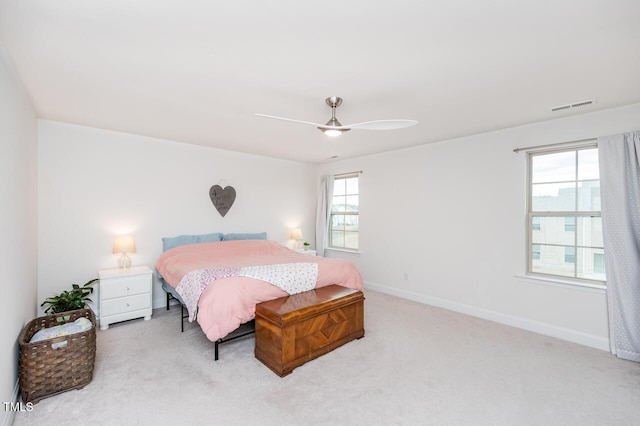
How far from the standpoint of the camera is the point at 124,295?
3.49 m

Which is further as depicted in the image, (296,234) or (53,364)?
(296,234)

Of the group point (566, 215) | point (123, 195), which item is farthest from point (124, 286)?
point (566, 215)

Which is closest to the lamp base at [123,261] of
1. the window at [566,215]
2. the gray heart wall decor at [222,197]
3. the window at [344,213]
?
the gray heart wall decor at [222,197]

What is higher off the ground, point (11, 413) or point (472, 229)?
point (472, 229)

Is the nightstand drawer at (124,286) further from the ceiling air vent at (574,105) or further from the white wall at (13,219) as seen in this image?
the ceiling air vent at (574,105)

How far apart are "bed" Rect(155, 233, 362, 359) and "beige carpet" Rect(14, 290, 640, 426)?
423 mm

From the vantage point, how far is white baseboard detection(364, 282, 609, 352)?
9.93 feet

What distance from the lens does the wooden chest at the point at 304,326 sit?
2471 mm

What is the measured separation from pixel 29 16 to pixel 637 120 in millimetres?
4738

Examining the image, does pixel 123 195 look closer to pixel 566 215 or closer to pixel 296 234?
pixel 296 234

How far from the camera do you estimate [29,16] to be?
1.57 m

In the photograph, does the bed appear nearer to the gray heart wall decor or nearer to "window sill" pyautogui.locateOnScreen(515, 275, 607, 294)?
the gray heart wall decor

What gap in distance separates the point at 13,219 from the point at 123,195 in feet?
6.11

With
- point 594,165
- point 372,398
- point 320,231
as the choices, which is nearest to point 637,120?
point 594,165
